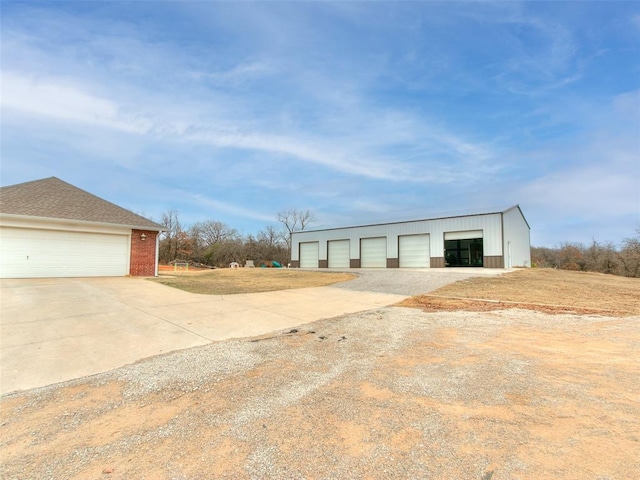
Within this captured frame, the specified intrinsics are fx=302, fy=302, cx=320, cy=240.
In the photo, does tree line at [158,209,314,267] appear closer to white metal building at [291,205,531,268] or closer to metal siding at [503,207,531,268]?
white metal building at [291,205,531,268]

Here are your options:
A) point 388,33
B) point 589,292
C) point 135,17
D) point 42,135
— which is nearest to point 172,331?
point 135,17

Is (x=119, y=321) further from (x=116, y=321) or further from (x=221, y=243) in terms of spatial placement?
(x=221, y=243)

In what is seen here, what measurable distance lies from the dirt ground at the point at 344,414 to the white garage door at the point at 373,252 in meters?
20.2

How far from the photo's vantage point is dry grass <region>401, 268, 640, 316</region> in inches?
332

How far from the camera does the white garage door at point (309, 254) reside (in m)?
29.7

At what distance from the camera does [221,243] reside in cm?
4156

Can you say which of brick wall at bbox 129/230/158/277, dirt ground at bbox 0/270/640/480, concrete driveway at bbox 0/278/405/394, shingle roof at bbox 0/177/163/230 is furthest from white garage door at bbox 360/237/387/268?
dirt ground at bbox 0/270/640/480

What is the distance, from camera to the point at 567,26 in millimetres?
9781

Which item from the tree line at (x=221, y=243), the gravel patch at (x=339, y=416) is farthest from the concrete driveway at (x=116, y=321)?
the tree line at (x=221, y=243)

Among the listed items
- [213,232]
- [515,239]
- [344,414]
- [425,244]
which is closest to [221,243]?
[213,232]

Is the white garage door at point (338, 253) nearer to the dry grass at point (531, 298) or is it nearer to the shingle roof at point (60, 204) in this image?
the dry grass at point (531, 298)

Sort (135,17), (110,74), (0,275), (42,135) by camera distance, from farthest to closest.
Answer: (42,135) → (0,275) → (110,74) → (135,17)

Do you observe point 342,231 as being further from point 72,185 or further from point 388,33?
point 72,185

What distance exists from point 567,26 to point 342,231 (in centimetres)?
1985
